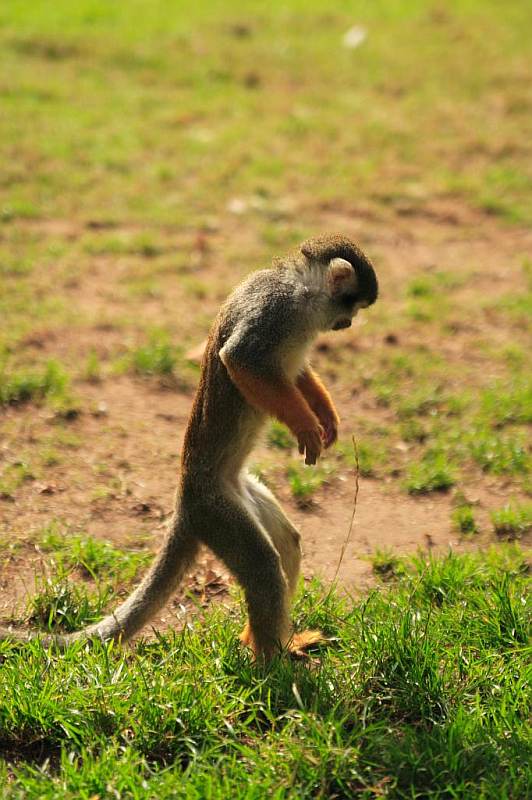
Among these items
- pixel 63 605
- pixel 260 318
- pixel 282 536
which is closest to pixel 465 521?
pixel 282 536

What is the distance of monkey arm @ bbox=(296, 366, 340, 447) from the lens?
450 cm

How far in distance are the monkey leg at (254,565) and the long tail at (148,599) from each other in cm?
18

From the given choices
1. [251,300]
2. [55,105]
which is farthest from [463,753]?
[55,105]

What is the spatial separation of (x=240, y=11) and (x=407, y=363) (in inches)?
350

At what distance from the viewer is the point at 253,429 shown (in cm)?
427

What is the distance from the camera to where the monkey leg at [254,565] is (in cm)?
396

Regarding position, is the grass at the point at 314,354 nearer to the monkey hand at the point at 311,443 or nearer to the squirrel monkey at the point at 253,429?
the squirrel monkey at the point at 253,429

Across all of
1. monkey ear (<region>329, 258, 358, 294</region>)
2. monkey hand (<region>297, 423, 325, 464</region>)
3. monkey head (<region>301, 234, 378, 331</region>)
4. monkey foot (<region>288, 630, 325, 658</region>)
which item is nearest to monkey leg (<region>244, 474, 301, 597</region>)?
monkey foot (<region>288, 630, 325, 658</region>)

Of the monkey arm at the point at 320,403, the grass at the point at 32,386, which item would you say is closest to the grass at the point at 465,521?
the monkey arm at the point at 320,403

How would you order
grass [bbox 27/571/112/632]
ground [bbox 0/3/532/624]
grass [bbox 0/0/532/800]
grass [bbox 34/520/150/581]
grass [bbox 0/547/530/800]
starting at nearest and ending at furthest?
grass [bbox 0/547/530/800] → grass [bbox 0/0/532/800] → grass [bbox 27/571/112/632] → grass [bbox 34/520/150/581] → ground [bbox 0/3/532/624]

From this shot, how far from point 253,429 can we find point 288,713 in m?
1.18

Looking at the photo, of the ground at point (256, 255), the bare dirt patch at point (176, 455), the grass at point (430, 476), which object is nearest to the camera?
the bare dirt patch at point (176, 455)

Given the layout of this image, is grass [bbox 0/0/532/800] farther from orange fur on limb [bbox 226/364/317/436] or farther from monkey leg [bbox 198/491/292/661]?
orange fur on limb [bbox 226/364/317/436]

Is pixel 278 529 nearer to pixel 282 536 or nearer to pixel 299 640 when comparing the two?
pixel 282 536
